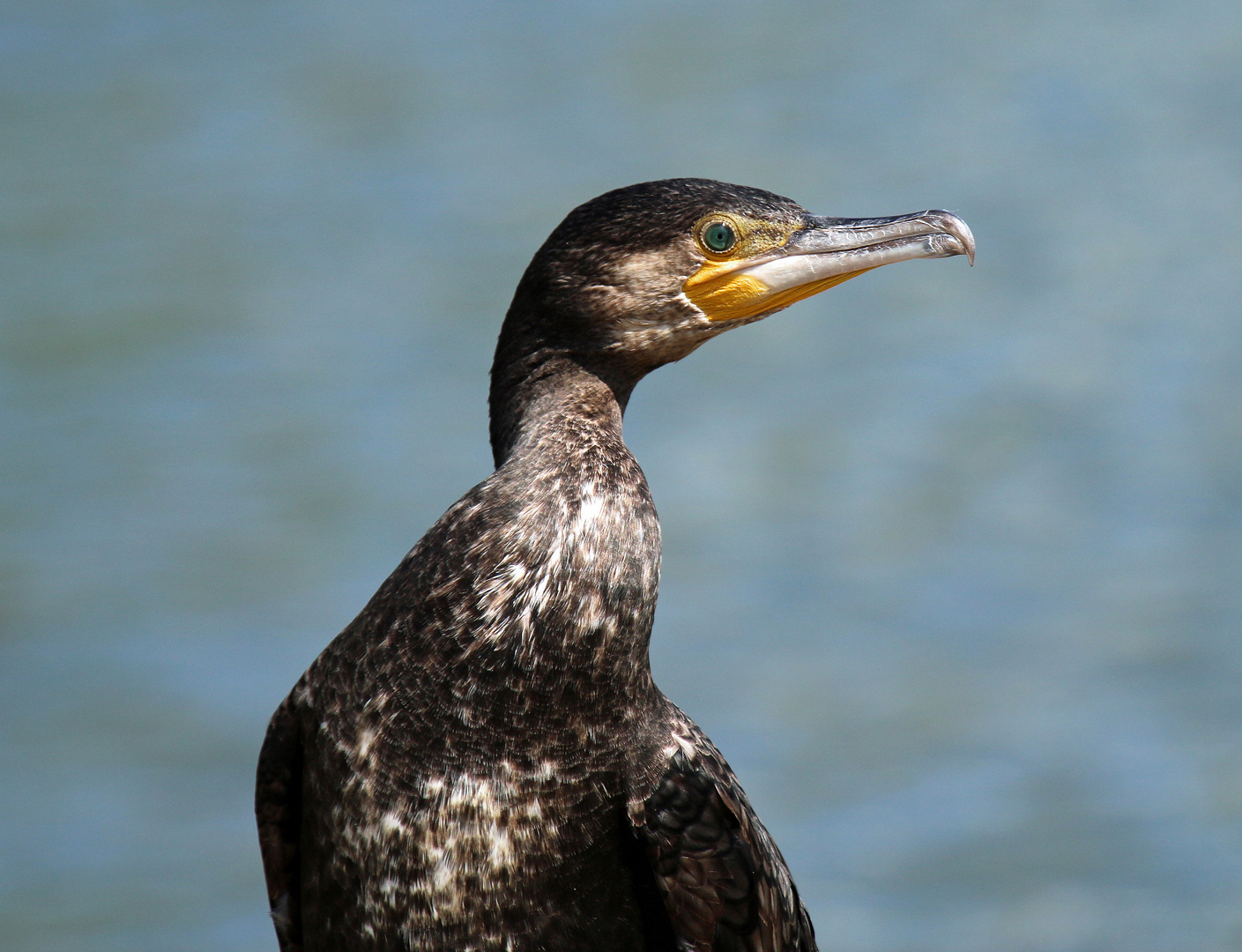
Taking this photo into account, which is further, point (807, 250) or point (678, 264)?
point (807, 250)

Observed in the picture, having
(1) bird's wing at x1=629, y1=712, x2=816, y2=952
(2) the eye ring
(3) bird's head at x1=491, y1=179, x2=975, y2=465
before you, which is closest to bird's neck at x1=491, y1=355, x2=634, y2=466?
(3) bird's head at x1=491, y1=179, x2=975, y2=465

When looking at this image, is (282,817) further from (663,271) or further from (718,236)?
(718,236)

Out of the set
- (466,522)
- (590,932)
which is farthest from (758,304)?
(590,932)

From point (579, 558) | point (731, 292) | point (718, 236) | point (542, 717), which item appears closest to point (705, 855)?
point (542, 717)

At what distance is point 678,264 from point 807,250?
1.16 ft

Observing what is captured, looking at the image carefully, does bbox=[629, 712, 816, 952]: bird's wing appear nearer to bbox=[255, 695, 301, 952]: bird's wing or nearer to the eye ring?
bbox=[255, 695, 301, 952]: bird's wing

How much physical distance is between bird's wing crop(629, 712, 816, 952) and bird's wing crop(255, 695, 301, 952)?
82 cm

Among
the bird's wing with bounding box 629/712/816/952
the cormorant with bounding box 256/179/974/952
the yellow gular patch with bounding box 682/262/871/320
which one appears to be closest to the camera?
the cormorant with bounding box 256/179/974/952

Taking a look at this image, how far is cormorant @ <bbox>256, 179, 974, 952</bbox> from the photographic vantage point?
3.04 m

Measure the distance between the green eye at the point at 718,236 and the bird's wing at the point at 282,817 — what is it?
1445mm

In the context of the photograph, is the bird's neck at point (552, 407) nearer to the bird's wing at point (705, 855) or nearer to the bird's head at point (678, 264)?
the bird's head at point (678, 264)

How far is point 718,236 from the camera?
3.53 meters

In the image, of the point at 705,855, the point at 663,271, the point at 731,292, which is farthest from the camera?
the point at 731,292

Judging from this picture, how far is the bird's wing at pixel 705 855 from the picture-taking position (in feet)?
10.5
